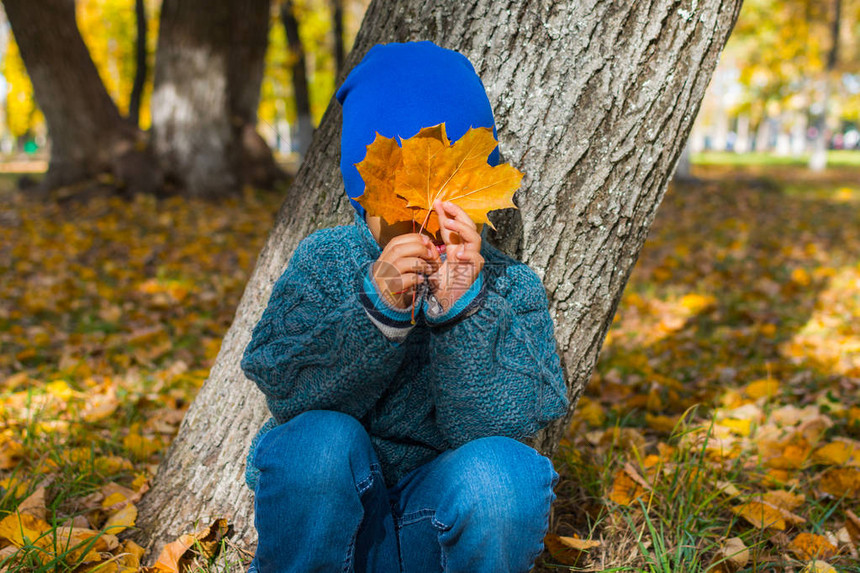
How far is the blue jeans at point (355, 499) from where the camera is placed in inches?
50.2

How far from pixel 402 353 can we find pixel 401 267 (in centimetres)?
19

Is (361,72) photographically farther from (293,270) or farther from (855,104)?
(855,104)

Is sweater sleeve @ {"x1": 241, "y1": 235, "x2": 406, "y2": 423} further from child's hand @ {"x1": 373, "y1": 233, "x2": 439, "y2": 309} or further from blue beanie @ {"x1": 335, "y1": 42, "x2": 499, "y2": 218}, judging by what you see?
blue beanie @ {"x1": 335, "y1": 42, "x2": 499, "y2": 218}

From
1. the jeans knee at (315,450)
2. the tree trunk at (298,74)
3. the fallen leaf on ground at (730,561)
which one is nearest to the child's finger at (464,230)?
the jeans knee at (315,450)

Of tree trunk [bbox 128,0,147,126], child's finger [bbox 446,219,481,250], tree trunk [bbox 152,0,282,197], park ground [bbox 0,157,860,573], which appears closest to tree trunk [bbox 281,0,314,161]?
tree trunk [bbox 128,0,147,126]

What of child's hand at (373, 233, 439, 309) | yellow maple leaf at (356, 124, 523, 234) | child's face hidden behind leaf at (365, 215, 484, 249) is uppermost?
yellow maple leaf at (356, 124, 523, 234)

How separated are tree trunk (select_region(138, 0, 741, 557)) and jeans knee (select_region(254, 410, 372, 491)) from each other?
0.37 m

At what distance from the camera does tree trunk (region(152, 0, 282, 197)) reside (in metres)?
6.72

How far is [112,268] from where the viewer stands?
471 cm

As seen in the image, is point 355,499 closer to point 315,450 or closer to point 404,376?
point 315,450

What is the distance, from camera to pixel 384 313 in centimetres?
123

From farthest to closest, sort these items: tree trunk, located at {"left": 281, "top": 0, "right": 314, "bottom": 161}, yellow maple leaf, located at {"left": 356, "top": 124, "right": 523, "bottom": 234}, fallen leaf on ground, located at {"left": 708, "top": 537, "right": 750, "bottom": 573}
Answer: tree trunk, located at {"left": 281, "top": 0, "right": 314, "bottom": 161} < fallen leaf on ground, located at {"left": 708, "top": 537, "right": 750, "bottom": 573} < yellow maple leaf, located at {"left": 356, "top": 124, "right": 523, "bottom": 234}

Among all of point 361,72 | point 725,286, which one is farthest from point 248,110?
point 361,72

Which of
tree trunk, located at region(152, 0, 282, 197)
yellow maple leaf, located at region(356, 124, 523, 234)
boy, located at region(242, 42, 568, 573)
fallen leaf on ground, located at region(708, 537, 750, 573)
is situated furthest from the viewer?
tree trunk, located at region(152, 0, 282, 197)
